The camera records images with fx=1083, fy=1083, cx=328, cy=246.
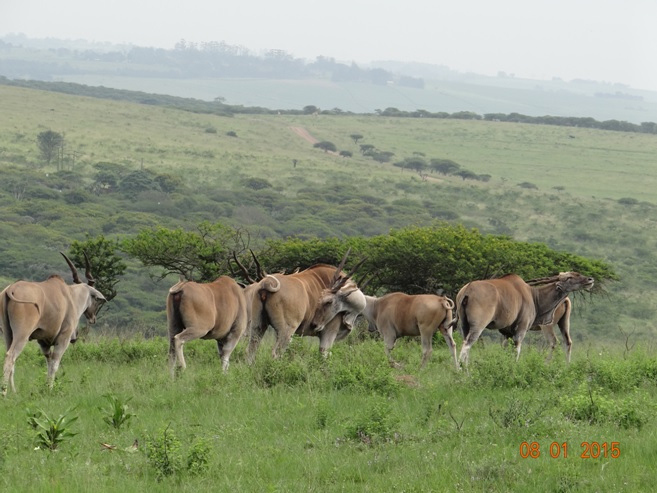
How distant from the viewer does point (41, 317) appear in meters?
12.3

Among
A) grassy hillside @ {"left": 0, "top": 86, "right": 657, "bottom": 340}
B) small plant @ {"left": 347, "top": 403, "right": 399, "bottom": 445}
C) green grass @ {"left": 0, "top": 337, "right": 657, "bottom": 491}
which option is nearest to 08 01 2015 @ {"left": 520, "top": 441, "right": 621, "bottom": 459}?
green grass @ {"left": 0, "top": 337, "right": 657, "bottom": 491}

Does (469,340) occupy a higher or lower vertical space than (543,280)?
lower

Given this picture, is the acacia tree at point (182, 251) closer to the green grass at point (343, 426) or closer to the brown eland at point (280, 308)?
the brown eland at point (280, 308)

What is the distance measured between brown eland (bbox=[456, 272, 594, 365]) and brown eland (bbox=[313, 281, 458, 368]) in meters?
0.26

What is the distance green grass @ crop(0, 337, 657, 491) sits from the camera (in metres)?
7.95

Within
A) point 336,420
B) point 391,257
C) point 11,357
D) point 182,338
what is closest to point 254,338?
point 182,338

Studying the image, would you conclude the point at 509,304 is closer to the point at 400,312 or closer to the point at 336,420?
the point at 400,312

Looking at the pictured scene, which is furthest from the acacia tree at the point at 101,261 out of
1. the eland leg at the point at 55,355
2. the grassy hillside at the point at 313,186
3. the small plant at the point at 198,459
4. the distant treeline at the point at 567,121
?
the distant treeline at the point at 567,121

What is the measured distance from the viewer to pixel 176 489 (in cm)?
782

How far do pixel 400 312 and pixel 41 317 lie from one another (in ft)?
15.4

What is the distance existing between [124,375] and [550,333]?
660 centimetres

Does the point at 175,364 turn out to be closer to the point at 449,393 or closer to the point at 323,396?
the point at 323,396

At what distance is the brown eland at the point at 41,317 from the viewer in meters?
11.8

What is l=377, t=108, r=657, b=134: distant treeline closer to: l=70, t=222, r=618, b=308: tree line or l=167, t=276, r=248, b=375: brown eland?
l=70, t=222, r=618, b=308: tree line
